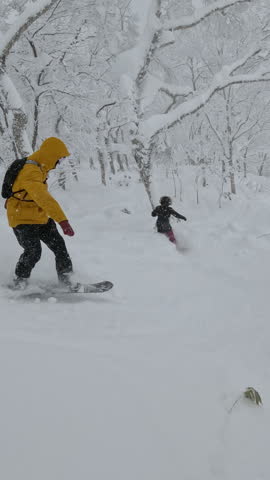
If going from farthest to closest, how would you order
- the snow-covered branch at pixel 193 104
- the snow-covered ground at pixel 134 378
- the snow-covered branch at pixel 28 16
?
the snow-covered branch at pixel 193 104
the snow-covered branch at pixel 28 16
the snow-covered ground at pixel 134 378

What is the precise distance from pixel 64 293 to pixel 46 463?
2.36 metres

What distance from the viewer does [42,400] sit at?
1448 millimetres

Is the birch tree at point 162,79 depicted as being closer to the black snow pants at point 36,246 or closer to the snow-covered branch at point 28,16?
the snow-covered branch at point 28,16

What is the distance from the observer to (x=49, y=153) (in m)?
3.25

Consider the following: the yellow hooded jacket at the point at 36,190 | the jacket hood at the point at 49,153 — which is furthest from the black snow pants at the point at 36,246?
the jacket hood at the point at 49,153

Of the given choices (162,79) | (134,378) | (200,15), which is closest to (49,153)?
(134,378)

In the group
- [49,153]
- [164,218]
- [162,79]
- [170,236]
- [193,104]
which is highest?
[162,79]

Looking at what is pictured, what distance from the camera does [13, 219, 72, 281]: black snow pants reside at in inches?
133

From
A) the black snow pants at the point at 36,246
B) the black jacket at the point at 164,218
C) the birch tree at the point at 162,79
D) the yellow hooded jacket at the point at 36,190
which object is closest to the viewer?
the yellow hooded jacket at the point at 36,190

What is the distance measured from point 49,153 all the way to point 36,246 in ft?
3.34

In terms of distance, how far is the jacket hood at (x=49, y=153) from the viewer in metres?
3.25

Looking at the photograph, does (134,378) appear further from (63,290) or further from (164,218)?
(164,218)

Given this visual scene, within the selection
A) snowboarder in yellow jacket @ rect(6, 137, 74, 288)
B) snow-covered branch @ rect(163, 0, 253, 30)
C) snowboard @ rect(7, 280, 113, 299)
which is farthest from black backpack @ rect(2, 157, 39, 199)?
snow-covered branch @ rect(163, 0, 253, 30)

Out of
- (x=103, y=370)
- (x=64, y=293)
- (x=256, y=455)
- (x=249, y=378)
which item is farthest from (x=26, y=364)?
(x=64, y=293)
